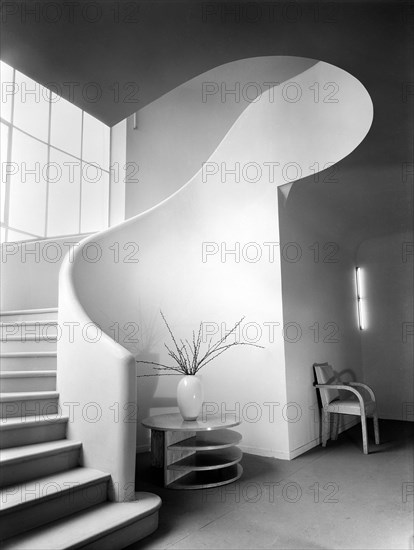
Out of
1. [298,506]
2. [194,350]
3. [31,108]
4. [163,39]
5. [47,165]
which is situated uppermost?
[31,108]

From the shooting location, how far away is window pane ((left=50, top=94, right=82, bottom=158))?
7395mm

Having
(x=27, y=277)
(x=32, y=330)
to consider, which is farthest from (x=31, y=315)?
(x=27, y=277)

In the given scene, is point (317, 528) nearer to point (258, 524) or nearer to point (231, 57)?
point (258, 524)

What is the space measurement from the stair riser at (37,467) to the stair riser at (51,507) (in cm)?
9

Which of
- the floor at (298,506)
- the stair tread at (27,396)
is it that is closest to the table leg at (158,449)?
the floor at (298,506)

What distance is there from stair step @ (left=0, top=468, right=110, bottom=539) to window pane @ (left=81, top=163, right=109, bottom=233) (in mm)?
4991

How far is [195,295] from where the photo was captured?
5105 millimetres

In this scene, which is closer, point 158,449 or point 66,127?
point 158,449

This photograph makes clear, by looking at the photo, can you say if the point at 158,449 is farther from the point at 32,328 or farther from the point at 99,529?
the point at 32,328

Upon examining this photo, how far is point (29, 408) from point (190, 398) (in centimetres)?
135

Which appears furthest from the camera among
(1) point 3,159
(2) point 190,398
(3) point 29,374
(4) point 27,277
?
(1) point 3,159

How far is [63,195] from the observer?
730cm

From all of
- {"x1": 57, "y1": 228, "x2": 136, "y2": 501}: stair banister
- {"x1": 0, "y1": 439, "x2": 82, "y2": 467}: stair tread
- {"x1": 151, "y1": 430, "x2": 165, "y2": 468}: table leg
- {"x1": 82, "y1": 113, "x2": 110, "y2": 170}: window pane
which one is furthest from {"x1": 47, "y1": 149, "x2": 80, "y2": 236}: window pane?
{"x1": 0, "y1": 439, "x2": 82, "y2": 467}: stair tread

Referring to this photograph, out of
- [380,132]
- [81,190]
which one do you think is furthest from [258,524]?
[81,190]
